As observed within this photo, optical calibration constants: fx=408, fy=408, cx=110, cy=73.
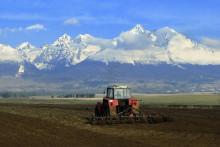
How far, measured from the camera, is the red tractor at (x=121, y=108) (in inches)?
1152

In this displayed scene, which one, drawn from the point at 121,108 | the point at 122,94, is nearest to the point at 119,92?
the point at 122,94

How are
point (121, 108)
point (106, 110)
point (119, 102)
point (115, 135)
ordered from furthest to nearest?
point (106, 110), point (121, 108), point (119, 102), point (115, 135)

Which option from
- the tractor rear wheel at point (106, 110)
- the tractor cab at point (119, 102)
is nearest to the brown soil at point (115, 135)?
the tractor cab at point (119, 102)

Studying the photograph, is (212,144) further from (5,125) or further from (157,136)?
(5,125)

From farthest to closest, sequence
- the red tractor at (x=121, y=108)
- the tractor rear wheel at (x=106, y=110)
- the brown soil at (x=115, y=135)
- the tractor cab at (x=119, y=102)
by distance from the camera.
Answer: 1. the tractor rear wheel at (x=106, y=110)
2. the tractor cab at (x=119, y=102)
3. the red tractor at (x=121, y=108)
4. the brown soil at (x=115, y=135)

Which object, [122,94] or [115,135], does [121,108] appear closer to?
[122,94]

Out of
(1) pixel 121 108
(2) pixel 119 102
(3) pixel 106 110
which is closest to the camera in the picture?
(2) pixel 119 102

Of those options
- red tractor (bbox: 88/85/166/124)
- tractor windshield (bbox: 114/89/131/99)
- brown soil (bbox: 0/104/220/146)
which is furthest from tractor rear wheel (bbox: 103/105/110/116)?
brown soil (bbox: 0/104/220/146)

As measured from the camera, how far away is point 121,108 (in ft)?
100

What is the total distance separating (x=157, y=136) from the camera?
22.5 m

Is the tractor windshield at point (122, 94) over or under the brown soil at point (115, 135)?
over

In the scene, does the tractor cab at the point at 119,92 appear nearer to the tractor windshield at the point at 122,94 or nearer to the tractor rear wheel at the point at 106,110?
the tractor windshield at the point at 122,94

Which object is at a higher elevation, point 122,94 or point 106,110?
point 122,94

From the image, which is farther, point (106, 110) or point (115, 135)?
point (106, 110)
